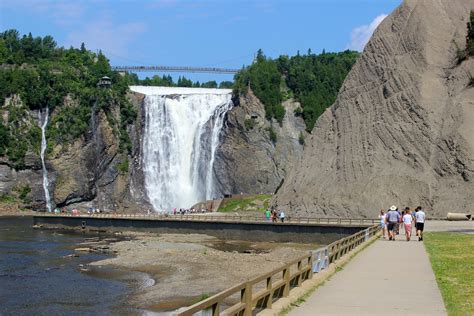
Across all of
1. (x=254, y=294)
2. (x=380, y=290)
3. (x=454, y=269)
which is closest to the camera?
(x=254, y=294)

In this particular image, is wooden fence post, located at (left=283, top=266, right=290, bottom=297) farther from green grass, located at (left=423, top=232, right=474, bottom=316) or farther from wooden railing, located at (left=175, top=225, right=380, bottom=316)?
green grass, located at (left=423, top=232, right=474, bottom=316)

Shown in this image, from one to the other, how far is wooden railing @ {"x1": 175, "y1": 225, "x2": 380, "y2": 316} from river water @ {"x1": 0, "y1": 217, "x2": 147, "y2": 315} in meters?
7.46

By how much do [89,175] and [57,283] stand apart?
3111 inches

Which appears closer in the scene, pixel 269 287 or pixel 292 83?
pixel 269 287

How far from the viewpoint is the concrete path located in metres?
15.4

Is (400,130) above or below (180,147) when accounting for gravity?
below

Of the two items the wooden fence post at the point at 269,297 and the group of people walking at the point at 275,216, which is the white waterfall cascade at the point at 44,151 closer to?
the group of people walking at the point at 275,216

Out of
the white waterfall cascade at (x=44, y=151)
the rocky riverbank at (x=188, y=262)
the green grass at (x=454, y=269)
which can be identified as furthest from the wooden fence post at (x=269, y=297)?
the white waterfall cascade at (x=44, y=151)

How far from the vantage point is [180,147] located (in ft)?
360

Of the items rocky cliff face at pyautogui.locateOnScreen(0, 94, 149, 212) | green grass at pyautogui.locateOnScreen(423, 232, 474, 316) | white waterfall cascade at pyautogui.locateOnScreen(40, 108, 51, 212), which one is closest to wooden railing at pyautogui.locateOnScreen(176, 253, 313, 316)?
green grass at pyautogui.locateOnScreen(423, 232, 474, 316)

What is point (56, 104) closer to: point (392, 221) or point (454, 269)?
point (392, 221)

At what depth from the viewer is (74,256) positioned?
46.5 metres

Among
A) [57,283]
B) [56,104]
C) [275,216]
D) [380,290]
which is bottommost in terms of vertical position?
[57,283]

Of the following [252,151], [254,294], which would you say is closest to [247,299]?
[254,294]
